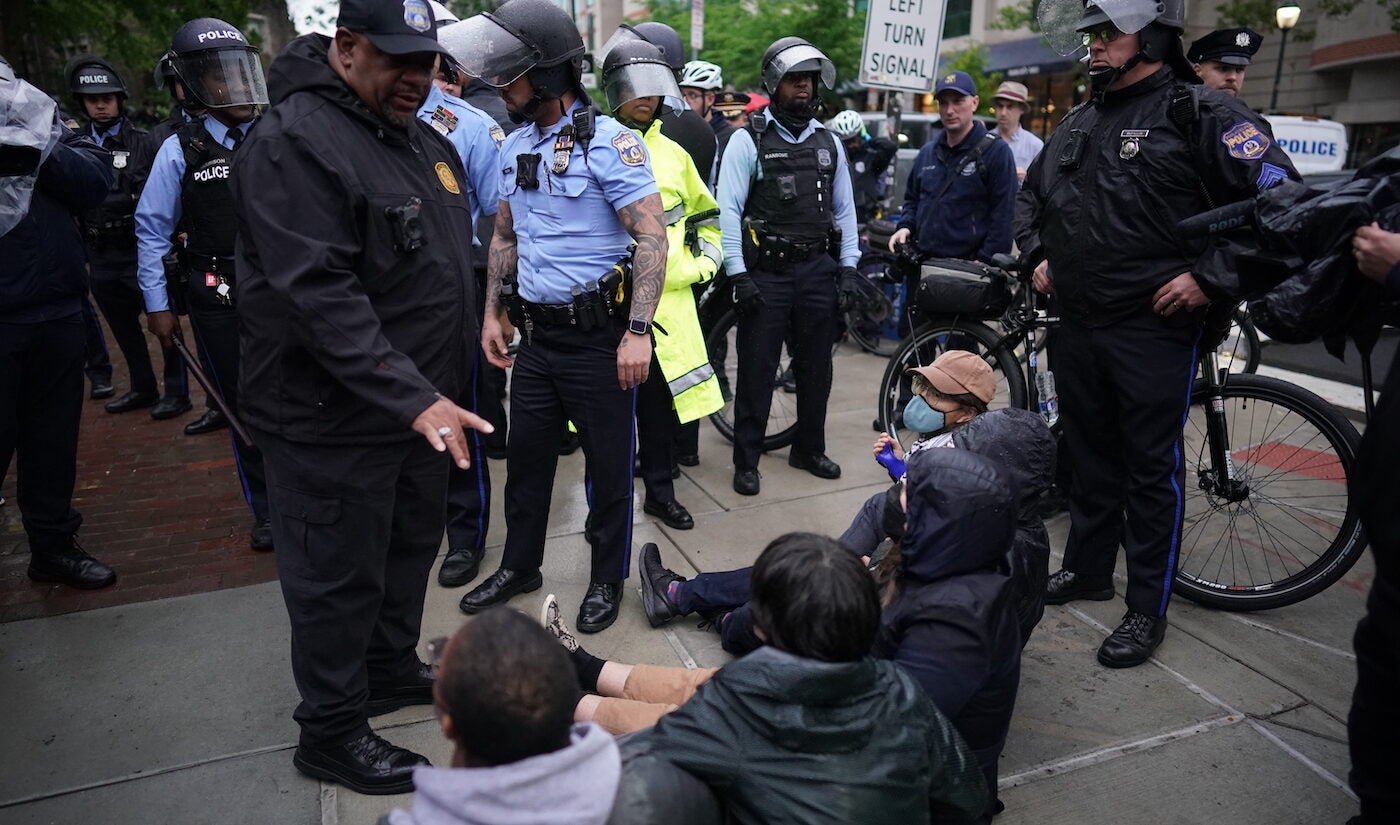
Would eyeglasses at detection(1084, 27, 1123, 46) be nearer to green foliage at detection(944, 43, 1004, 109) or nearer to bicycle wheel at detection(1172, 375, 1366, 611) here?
bicycle wheel at detection(1172, 375, 1366, 611)

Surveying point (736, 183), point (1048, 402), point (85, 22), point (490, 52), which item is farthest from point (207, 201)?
point (85, 22)

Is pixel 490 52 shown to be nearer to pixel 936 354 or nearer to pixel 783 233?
pixel 783 233

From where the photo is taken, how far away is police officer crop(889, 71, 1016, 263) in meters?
5.31

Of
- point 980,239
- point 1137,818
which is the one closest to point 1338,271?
point 1137,818

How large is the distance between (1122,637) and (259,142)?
299cm

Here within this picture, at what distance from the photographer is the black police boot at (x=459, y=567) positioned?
373 centimetres

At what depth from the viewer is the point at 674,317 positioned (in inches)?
161

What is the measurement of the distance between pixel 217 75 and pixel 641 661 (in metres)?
2.96

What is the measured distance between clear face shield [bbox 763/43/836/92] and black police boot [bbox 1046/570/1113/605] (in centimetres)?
246

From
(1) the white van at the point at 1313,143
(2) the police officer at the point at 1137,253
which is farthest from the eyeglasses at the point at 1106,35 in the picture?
(1) the white van at the point at 1313,143

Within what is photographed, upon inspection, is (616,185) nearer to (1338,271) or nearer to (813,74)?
(813,74)

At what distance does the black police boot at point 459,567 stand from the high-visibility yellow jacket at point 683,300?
3.43ft

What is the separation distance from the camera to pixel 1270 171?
283cm

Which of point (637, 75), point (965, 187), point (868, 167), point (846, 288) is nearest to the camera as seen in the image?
point (637, 75)
